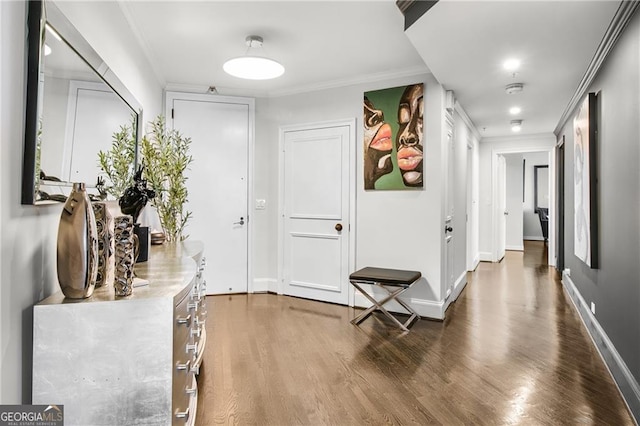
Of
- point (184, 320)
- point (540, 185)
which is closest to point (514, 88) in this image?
point (184, 320)

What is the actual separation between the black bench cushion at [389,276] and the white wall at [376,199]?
8.9 inches

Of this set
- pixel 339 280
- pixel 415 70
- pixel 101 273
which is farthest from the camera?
pixel 339 280

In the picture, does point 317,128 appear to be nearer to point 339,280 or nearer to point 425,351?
point 339,280

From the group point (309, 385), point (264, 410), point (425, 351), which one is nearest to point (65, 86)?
point (264, 410)

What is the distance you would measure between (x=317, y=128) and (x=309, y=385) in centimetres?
300

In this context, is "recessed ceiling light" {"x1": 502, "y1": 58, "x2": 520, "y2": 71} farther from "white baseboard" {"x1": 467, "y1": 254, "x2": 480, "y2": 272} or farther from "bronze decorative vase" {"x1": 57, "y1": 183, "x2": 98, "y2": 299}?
"white baseboard" {"x1": 467, "y1": 254, "x2": 480, "y2": 272}

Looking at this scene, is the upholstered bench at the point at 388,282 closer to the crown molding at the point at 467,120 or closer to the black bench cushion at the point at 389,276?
the black bench cushion at the point at 389,276

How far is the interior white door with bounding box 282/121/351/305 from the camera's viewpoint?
14.6 ft

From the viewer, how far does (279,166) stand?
4879 mm

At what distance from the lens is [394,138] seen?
4.08 meters

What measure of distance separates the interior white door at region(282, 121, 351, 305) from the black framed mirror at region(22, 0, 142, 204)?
2.60 m

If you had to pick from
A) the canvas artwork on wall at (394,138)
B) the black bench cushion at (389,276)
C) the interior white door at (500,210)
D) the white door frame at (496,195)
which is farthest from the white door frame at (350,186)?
the interior white door at (500,210)

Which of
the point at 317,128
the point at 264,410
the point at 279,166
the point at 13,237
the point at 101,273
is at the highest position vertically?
the point at 317,128

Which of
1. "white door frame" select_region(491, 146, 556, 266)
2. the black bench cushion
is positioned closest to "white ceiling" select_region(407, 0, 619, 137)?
the black bench cushion
